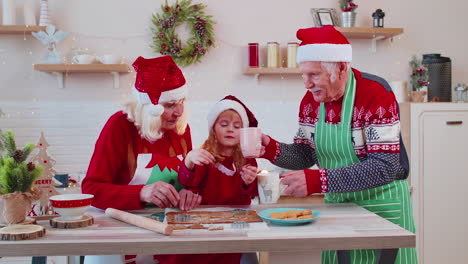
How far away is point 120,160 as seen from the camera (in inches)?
86.2

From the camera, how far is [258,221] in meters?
1.80

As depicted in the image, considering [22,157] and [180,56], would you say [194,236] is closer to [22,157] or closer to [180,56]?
[22,157]

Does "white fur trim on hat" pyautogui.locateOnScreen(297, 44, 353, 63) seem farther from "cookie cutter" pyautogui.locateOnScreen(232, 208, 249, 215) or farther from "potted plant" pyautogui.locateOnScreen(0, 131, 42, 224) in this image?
"potted plant" pyautogui.locateOnScreen(0, 131, 42, 224)

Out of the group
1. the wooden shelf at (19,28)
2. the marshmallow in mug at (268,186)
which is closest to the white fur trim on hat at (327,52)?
the marshmallow in mug at (268,186)

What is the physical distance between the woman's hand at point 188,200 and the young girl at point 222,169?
12cm

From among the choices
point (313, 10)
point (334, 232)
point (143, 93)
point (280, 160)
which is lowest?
point (334, 232)

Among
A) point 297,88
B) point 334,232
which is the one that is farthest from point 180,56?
point 334,232

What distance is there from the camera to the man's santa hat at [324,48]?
220 cm

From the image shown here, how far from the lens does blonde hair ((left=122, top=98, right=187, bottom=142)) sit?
2.21m

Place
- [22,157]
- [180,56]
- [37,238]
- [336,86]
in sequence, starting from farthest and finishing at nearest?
[180,56] < [336,86] < [22,157] < [37,238]

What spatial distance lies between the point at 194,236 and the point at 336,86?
3.10 ft

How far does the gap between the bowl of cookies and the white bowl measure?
62cm

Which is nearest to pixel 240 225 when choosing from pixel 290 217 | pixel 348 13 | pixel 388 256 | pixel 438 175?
pixel 290 217

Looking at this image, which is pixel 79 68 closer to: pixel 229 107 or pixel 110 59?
pixel 110 59
